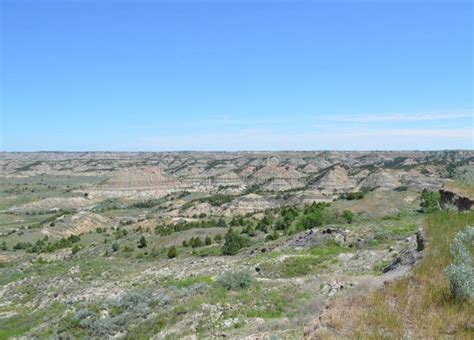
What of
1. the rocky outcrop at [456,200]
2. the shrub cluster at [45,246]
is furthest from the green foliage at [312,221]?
the shrub cluster at [45,246]

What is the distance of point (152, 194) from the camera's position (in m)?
144

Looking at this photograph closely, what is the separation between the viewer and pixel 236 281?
659 inches

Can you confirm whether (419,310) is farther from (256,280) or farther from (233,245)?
(233,245)

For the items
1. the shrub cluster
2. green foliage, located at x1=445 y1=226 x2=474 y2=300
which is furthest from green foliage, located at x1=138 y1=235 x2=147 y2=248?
green foliage, located at x1=445 y1=226 x2=474 y2=300

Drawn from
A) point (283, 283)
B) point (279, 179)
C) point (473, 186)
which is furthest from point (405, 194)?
point (279, 179)

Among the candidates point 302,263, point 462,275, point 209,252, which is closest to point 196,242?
point 209,252

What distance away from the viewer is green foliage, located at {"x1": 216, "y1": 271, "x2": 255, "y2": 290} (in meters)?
16.6

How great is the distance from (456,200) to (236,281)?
967 cm

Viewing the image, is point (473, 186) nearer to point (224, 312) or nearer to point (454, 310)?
point (224, 312)

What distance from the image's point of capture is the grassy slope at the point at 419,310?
23.8ft

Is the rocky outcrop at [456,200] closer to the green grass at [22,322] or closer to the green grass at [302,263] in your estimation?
the green grass at [302,263]

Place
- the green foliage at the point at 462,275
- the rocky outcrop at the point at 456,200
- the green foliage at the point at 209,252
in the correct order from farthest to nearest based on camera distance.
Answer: the green foliage at the point at 209,252 → the rocky outcrop at the point at 456,200 → the green foliage at the point at 462,275

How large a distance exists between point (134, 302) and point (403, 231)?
15.1 metres

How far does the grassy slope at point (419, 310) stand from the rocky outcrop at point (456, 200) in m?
9.51
